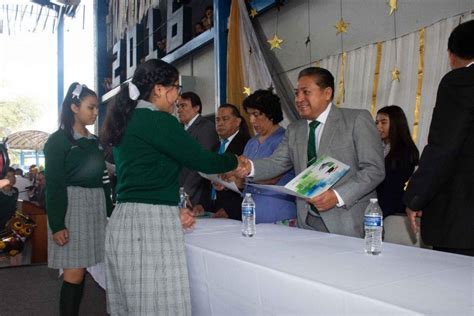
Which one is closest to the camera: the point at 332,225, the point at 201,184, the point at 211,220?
the point at 332,225

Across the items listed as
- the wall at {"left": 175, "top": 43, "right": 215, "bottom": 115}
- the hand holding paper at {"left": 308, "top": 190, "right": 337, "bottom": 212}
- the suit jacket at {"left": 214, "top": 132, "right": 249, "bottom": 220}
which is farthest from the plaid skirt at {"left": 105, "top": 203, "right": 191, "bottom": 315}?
the wall at {"left": 175, "top": 43, "right": 215, "bottom": 115}

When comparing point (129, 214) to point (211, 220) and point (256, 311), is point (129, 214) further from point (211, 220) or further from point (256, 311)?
point (211, 220)

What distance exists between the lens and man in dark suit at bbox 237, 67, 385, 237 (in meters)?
1.85

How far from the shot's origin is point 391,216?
2645 mm

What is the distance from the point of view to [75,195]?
86.2 inches

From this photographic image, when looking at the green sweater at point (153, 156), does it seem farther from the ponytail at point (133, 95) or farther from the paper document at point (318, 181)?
the paper document at point (318, 181)

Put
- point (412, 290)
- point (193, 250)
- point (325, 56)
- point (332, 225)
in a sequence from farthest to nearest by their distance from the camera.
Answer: point (325, 56) → point (332, 225) → point (193, 250) → point (412, 290)

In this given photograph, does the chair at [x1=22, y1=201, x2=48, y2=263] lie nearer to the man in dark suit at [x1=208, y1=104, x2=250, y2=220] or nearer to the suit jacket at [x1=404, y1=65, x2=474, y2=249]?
the man in dark suit at [x1=208, y1=104, x2=250, y2=220]

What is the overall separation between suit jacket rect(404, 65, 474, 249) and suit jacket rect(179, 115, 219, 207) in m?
1.79

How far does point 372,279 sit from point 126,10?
7184 mm

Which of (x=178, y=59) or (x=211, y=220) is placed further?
(x=178, y=59)

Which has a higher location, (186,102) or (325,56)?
(325,56)

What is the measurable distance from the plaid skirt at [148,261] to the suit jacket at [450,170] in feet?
2.71

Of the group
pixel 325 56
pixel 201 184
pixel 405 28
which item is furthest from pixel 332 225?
pixel 325 56
